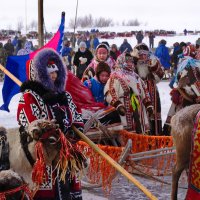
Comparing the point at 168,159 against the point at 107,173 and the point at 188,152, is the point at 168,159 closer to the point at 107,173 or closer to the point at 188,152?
the point at 107,173

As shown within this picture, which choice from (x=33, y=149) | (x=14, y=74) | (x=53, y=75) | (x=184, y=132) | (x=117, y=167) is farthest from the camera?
(x=14, y=74)

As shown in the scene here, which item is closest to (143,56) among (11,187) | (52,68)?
(52,68)

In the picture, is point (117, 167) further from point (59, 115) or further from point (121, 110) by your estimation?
point (121, 110)

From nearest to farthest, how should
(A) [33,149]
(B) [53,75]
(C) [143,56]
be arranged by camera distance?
(A) [33,149], (B) [53,75], (C) [143,56]

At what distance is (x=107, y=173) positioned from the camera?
486cm

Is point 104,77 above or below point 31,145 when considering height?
above

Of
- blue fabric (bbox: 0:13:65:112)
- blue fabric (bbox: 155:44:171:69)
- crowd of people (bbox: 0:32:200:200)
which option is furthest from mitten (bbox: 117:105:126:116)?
blue fabric (bbox: 155:44:171:69)

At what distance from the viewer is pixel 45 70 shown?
3660 millimetres

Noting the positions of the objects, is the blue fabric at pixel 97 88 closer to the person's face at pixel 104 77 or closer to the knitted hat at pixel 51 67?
the person's face at pixel 104 77

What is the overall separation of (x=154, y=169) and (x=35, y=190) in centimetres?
201

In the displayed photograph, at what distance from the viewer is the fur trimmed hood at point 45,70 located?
3650mm

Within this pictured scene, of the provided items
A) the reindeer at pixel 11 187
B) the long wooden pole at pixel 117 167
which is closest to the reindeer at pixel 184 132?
the long wooden pole at pixel 117 167

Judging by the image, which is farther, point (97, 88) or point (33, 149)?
point (97, 88)

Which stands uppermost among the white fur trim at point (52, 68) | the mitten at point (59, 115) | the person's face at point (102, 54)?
the white fur trim at point (52, 68)
